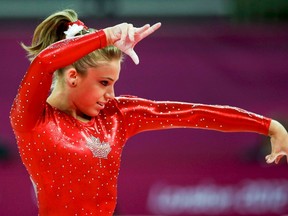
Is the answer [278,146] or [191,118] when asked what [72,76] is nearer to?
[191,118]

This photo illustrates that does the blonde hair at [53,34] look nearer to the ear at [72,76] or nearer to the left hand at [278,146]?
the ear at [72,76]

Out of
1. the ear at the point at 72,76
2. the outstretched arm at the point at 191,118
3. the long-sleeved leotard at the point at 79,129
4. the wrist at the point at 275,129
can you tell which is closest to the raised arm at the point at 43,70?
the long-sleeved leotard at the point at 79,129

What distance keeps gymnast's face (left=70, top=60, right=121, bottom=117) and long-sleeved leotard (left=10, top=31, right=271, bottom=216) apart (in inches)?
2.6

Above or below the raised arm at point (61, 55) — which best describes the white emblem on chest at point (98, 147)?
below

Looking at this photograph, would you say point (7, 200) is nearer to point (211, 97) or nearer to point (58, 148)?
point (211, 97)

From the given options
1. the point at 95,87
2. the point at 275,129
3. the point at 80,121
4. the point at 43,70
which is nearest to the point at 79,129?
the point at 80,121

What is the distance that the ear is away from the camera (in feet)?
7.28

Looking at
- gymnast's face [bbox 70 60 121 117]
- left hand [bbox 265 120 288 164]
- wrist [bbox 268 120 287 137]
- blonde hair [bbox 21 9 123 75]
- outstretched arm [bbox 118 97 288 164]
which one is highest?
blonde hair [bbox 21 9 123 75]

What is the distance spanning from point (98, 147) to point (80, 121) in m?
0.11

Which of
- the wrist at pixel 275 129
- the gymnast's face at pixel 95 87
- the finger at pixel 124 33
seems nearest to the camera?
the finger at pixel 124 33

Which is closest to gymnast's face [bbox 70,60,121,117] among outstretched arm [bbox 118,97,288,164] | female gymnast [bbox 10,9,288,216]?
female gymnast [bbox 10,9,288,216]

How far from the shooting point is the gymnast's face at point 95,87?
7.27 feet

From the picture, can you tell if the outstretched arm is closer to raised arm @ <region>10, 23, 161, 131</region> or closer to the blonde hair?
the blonde hair

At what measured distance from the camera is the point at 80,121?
2.31 m
